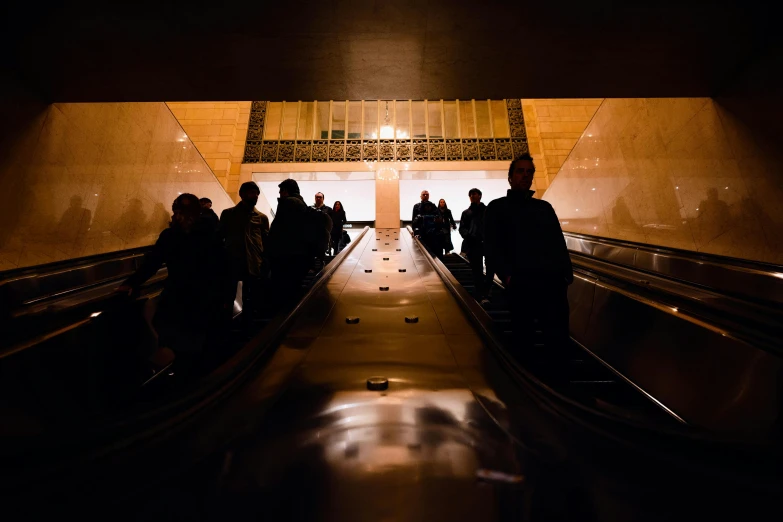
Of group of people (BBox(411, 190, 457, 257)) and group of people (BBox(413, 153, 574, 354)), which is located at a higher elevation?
group of people (BBox(411, 190, 457, 257))

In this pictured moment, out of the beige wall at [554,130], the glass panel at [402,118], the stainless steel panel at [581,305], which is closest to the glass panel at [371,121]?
the glass panel at [402,118]

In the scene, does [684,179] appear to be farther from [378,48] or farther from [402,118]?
[402,118]

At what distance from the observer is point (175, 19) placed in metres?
2.72

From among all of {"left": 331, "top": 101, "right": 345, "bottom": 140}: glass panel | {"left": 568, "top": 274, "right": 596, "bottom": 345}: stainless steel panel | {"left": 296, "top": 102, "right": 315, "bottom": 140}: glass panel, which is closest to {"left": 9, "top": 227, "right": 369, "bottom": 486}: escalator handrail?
{"left": 568, "top": 274, "right": 596, "bottom": 345}: stainless steel panel

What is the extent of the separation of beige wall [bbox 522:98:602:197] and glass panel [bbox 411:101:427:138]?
4.07 meters

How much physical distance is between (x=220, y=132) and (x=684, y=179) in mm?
13774

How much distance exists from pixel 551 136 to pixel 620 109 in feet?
28.3

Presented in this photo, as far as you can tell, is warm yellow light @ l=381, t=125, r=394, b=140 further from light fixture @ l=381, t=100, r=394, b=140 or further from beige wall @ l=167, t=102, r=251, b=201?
beige wall @ l=167, t=102, r=251, b=201

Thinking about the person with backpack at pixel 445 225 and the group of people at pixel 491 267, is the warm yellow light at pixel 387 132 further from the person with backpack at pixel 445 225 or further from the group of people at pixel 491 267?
the group of people at pixel 491 267

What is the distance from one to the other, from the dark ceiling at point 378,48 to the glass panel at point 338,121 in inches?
385

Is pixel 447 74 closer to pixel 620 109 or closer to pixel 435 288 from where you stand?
pixel 435 288

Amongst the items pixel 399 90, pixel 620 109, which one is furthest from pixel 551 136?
pixel 399 90

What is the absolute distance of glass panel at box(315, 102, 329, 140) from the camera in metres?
13.2

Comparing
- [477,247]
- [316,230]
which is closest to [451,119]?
[477,247]
